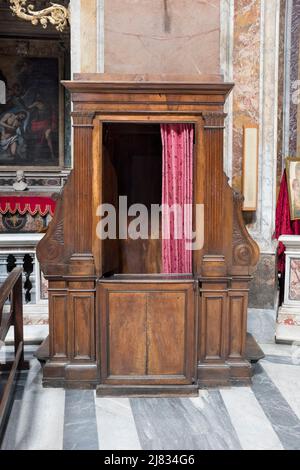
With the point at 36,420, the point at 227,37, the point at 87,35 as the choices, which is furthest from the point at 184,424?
the point at 87,35

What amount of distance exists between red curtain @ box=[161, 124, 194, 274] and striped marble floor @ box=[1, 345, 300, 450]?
932 millimetres

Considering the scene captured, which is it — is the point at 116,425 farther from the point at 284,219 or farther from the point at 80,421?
the point at 284,219

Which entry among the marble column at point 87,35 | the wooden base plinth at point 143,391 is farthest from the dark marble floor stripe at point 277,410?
the marble column at point 87,35

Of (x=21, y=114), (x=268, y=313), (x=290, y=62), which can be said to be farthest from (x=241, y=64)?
(x=21, y=114)

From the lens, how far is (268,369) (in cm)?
402

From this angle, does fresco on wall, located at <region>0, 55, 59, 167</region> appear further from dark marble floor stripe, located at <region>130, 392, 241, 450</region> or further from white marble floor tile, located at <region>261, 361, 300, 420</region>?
dark marble floor stripe, located at <region>130, 392, 241, 450</region>

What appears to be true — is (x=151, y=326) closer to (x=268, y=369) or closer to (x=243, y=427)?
(x=243, y=427)

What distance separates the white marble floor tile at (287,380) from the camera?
3479mm

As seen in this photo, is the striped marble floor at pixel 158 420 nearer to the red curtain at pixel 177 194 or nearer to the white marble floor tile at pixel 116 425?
the white marble floor tile at pixel 116 425

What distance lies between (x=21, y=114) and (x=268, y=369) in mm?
7392

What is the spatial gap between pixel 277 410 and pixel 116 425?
39.9 inches

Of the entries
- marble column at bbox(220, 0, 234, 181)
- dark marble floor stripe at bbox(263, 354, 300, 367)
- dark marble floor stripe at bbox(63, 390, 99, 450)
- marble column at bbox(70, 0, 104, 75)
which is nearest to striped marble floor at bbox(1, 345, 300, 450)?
dark marble floor stripe at bbox(63, 390, 99, 450)

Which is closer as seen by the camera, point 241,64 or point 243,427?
point 243,427

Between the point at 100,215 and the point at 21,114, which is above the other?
the point at 21,114
